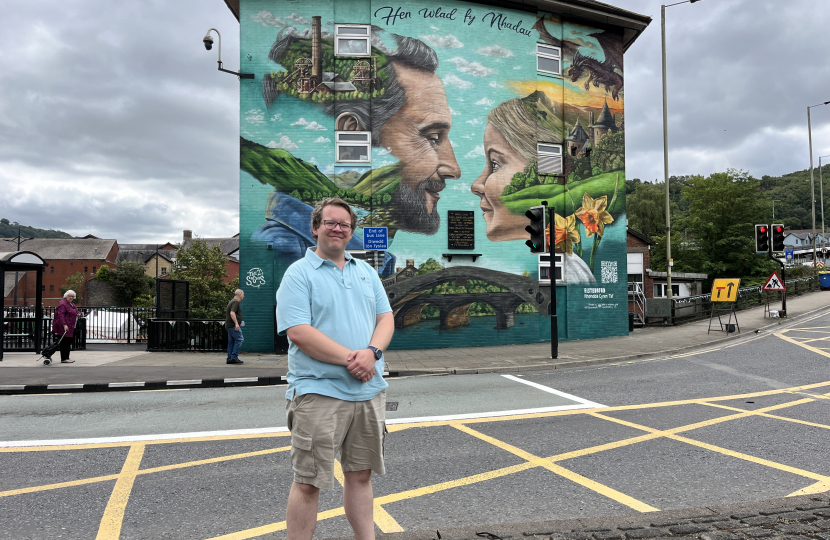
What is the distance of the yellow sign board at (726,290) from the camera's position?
16.4m

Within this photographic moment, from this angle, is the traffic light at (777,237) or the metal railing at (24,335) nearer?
the metal railing at (24,335)

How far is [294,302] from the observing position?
2.41 metres

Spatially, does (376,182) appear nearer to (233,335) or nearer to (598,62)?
(233,335)

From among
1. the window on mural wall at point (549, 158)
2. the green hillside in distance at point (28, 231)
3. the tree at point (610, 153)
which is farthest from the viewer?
the green hillside in distance at point (28, 231)

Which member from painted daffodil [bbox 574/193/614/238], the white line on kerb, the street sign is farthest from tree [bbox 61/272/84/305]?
the street sign

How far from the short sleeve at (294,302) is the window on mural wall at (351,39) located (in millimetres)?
15141

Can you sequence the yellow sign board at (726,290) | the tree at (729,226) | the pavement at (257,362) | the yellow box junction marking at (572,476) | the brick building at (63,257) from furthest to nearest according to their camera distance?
the brick building at (63,257)
the tree at (729,226)
the yellow sign board at (726,290)
the pavement at (257,362)
the yellow box junction marking at (572,476)

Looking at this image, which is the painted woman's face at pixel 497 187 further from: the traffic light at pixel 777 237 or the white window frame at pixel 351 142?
the traffic light at pixel 777 237

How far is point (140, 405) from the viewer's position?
24.8 feet

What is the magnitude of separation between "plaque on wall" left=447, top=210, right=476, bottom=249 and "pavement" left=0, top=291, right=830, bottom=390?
345 cm

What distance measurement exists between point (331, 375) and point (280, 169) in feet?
46.0

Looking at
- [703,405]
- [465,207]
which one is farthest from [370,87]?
[703,405]

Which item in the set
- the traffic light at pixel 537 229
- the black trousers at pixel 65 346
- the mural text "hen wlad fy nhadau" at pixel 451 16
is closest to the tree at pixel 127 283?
the black trousers at pixel 65 346

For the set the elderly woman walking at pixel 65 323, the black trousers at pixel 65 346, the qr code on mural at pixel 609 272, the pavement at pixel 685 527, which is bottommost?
the pavement at pixel 685 527
